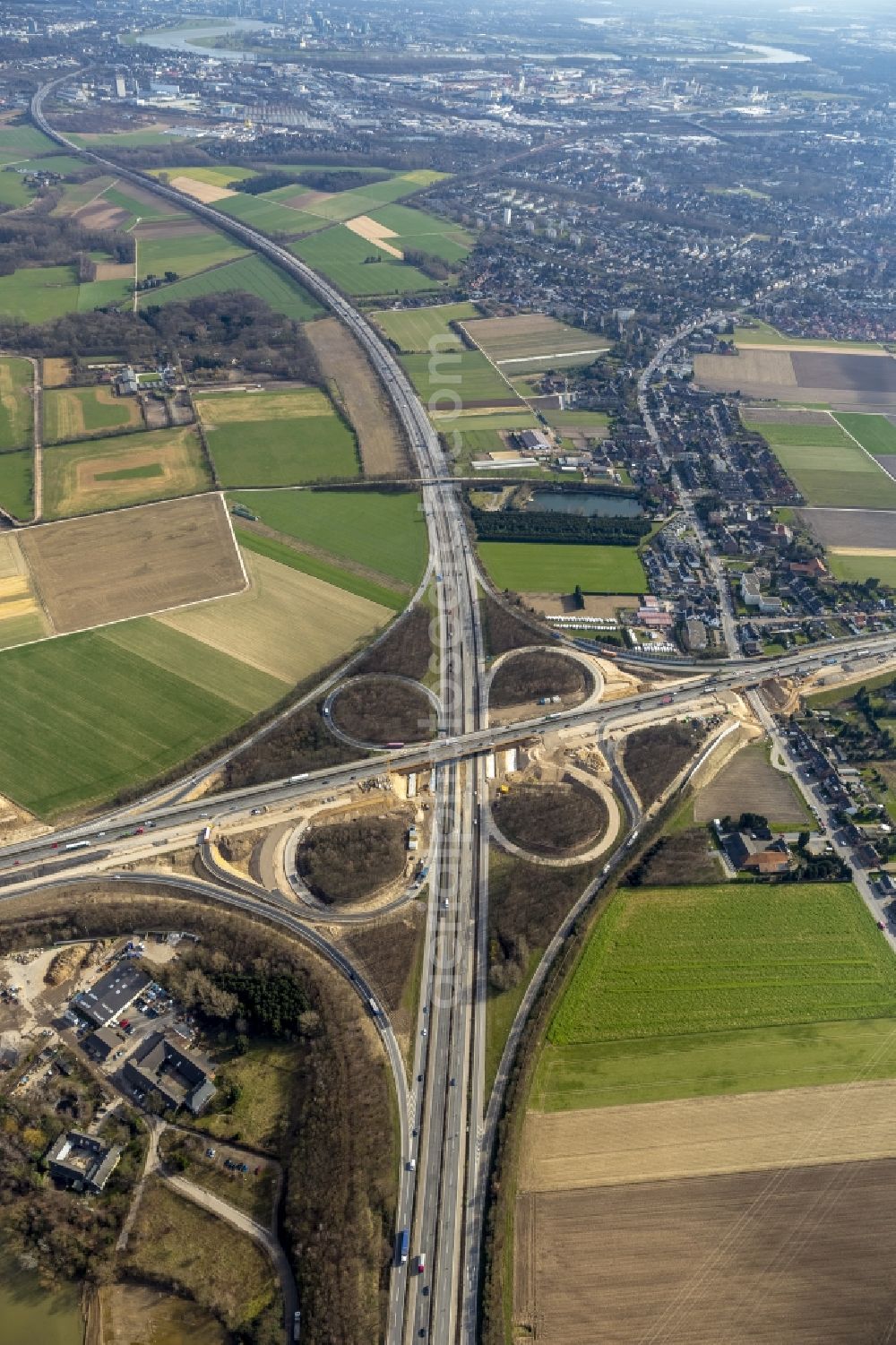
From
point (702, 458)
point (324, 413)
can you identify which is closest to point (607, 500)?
point (702, 458)

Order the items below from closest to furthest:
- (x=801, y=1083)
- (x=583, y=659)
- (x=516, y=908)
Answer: (x=801, y=1083) < (x=516, y=908) < (x=583, y=659)

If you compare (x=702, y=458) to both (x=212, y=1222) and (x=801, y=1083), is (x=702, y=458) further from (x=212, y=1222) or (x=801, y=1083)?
(x=212, y=1222)

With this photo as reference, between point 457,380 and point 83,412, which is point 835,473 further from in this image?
point 83,412

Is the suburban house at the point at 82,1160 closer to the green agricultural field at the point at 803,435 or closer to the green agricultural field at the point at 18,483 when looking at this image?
the green agricultural field at the point at 18,483

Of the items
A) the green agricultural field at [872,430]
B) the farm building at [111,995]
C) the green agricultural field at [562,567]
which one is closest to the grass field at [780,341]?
the green agricultural field at [872,430]

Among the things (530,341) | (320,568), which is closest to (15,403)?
(320,568)
